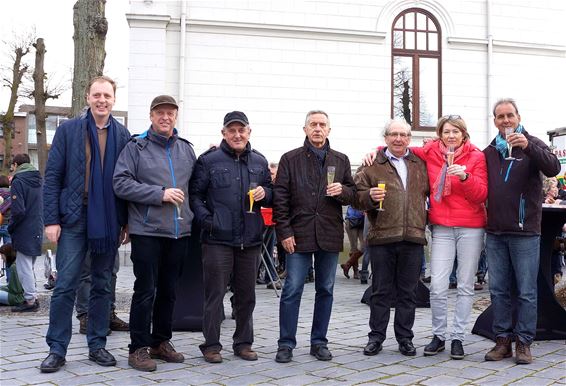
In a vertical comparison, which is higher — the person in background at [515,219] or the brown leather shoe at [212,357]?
the person in background at [515,219]

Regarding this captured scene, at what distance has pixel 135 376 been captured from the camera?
4.45 metres

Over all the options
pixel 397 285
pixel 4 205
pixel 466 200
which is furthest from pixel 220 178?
pixel 4 205

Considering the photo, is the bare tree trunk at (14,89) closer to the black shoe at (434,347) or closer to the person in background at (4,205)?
the person in background at (4,205)

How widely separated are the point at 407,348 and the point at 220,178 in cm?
212

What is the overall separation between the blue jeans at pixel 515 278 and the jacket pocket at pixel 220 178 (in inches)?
89.0

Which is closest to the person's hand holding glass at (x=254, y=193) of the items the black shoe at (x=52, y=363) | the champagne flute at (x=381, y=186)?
the champagne flute at (x=381, y=186)

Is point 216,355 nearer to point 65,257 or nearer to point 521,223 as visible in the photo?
point 65,257

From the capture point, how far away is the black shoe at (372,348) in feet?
Answer: 16.8

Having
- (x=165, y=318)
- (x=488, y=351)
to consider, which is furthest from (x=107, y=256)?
(x=488, y=351)

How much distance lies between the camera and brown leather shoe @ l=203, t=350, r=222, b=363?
190 inches

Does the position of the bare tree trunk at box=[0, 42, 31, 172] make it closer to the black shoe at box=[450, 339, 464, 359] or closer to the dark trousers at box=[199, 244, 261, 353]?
the dark trousers at box=[199, 244, 261, 353]

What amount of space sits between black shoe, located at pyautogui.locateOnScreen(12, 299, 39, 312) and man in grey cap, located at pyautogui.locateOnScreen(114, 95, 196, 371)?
302 cm

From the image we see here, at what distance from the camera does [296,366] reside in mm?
4742

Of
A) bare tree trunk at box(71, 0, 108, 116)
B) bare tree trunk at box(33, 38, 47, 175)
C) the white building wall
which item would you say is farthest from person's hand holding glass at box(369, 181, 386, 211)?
bare tree trunk at box(33, 38, 47, 175)
